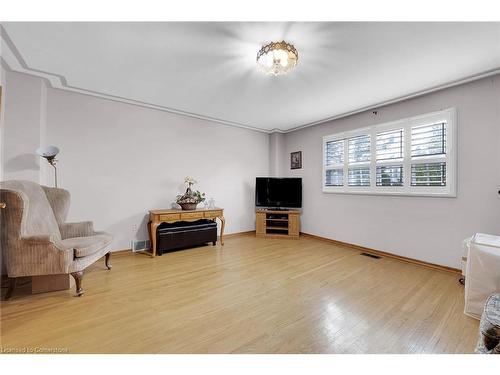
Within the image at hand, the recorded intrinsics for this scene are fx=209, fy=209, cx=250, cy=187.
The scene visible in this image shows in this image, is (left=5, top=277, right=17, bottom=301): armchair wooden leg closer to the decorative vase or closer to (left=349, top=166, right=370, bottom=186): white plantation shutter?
the decorative vase

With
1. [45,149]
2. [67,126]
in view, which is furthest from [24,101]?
[45,149]

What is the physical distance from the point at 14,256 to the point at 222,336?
199 cm

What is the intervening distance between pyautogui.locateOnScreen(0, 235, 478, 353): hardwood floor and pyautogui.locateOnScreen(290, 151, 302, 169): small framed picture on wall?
257 centimetres

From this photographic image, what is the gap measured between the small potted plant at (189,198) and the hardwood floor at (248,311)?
1093 millimetres

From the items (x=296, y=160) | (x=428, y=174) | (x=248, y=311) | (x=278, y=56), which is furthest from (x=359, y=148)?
(x=248, y=311)

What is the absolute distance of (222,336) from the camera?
1527 millimetres

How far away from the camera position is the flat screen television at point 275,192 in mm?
4793

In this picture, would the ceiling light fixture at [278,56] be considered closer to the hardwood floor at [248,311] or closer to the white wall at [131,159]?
the hardwood floor at [248,311]

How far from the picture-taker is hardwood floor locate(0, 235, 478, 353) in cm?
146

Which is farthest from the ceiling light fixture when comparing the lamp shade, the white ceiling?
the lamp shade

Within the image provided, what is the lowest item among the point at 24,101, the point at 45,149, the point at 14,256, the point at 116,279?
the point at 116,279

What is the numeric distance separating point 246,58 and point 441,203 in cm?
318
